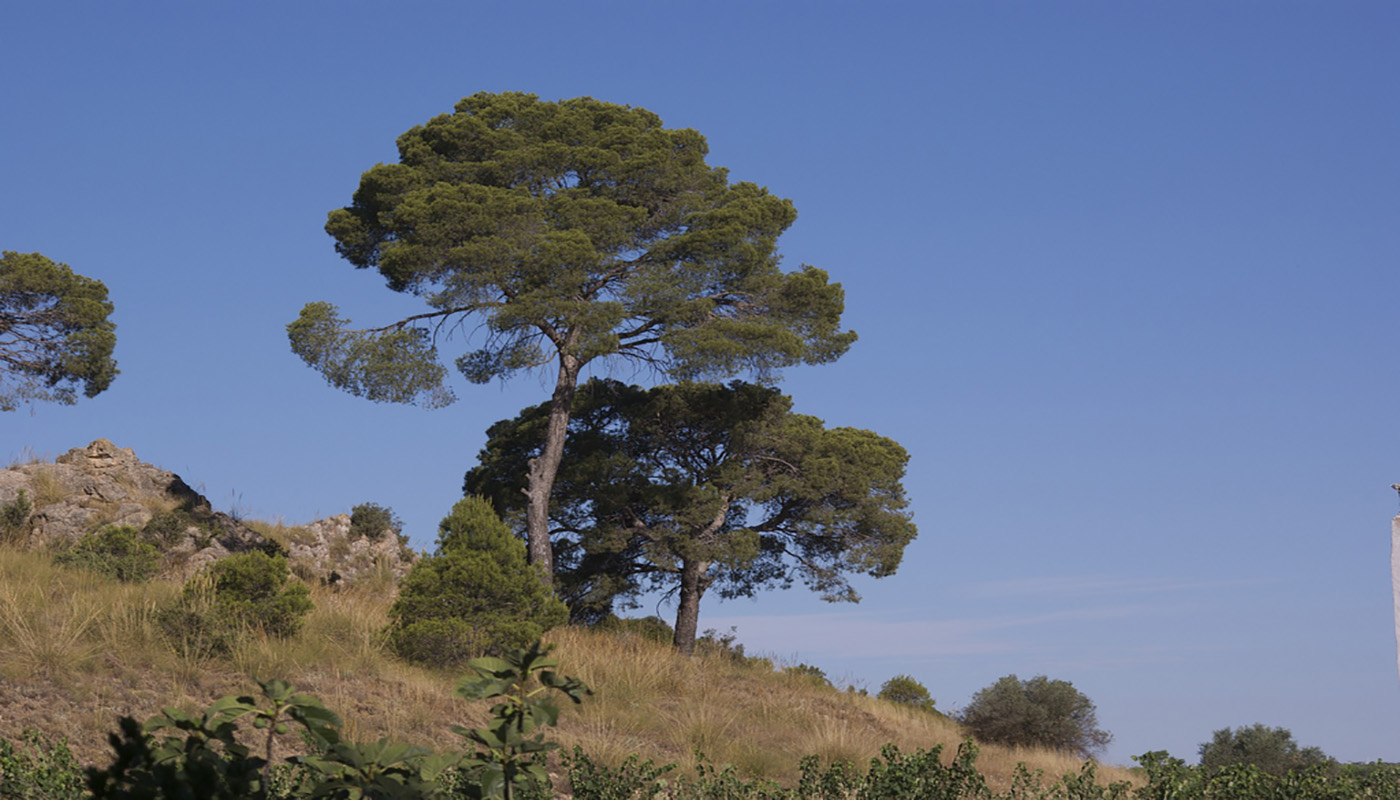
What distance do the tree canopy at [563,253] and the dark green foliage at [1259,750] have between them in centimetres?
889

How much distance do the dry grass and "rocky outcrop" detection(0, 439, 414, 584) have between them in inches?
291

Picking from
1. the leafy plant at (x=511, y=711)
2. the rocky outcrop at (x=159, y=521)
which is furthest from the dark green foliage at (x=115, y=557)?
the leafy plant at (x=511, y=711)

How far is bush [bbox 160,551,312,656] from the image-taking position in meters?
10.7

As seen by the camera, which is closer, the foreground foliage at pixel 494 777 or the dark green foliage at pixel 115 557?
the foreground foliage at pixel 494 777

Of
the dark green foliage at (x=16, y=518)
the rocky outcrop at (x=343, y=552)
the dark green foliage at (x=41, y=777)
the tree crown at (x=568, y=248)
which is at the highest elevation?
the tree crown at (x=568, y=248)

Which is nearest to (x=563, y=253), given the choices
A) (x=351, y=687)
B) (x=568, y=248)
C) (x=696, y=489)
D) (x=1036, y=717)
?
(x=568, y=248)

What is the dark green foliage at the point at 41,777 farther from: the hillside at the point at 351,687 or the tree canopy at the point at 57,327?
the tree canopy at the point at 57,327

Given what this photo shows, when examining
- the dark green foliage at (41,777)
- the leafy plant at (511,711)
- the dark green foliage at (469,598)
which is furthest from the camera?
the dark green foliage at (469,598)

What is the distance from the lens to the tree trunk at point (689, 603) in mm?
20250

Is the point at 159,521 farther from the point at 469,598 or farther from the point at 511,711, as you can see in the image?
the point at 511,711

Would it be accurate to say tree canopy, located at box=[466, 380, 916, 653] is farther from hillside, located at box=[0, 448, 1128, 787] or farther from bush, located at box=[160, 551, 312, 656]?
bush, located at box=[160, 551, 312, 656]

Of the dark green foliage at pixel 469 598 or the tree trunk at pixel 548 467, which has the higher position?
the tree trunk at pixel 548 467

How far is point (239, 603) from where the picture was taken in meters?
11.1

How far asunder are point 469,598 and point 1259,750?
41.9ft
